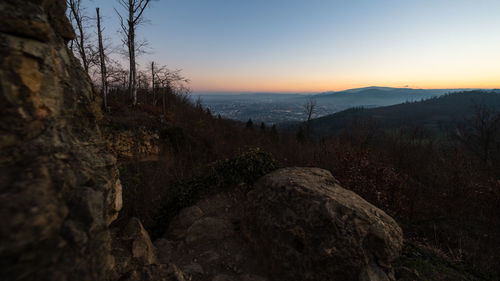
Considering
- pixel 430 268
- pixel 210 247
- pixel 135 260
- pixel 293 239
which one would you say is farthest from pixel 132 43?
pixel 430 268

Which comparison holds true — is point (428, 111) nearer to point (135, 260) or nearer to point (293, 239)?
point (293, 239)

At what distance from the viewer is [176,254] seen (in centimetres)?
349

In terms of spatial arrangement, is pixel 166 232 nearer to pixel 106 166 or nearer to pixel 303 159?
pixel 106 166

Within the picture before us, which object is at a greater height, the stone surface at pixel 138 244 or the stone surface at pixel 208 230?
the stone surface at pixel 138 244

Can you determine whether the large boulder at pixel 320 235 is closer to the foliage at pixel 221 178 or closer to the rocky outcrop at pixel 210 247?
the rocky outcrop at pixel 210 247

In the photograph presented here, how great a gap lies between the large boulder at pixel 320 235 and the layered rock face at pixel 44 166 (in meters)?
2.33

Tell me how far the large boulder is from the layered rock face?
2.33 meters

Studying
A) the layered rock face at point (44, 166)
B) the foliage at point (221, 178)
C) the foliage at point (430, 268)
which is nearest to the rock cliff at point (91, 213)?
the layered rock face at point (44, 166)

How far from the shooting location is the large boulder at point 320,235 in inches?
106

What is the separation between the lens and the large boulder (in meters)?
2.70

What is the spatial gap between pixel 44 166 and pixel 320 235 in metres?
3.19

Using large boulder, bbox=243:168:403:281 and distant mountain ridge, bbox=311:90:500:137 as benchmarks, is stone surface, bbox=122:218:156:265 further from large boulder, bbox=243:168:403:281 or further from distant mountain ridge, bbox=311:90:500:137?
distant mountain ridge, bbox=311:90:500:137

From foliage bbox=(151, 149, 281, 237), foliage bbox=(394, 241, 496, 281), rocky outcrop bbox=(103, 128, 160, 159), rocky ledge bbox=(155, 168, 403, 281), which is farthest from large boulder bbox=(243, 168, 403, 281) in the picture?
rocky outcrop bbox=(103, 128, 160, 159)

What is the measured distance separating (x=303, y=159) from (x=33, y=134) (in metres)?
8.63
